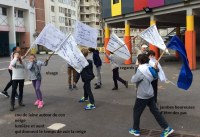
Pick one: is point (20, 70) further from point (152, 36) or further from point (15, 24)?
point (15, 24)

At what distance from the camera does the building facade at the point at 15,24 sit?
49341 millimetres

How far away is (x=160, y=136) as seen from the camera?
6434 millimetres

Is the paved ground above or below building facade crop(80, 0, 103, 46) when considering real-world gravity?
below

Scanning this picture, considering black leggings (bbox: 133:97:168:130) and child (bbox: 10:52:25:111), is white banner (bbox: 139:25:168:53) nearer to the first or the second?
black leggings (bbox: 133:97:168:130)

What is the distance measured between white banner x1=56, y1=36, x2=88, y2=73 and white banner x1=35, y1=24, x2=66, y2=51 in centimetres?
62

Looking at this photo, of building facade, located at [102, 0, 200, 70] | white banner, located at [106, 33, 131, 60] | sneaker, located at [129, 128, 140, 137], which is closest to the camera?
sneaker, located at [129, 128, 140, 137]

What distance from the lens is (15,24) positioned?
51781mm

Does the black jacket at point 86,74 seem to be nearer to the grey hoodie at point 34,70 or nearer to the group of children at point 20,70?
the group of children at point 20,70

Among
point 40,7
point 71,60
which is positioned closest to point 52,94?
point 71,60

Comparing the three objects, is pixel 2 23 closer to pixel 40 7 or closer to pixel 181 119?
pixel 40 7

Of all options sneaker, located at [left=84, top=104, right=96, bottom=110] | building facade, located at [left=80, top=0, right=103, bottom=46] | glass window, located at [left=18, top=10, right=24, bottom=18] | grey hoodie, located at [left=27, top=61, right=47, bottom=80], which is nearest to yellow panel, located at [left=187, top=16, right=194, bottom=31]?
sneaker, located at [left=84, top=104, right=96, bottom=110]

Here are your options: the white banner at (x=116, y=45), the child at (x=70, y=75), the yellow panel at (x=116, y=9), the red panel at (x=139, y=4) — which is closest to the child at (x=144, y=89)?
the white banner at (x=116, y=45)

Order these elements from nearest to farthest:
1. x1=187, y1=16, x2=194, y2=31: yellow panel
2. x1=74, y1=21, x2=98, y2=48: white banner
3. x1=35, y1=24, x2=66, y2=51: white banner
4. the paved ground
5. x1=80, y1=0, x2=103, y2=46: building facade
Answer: the paved ground, x1=35, y1=24, x2=66, y2=51: white banner, x1=74, y1=21, x2=98, y2=48: white banner, x1=187, y1=16, x2=194, y2=31: yellow panel, x1=80, y1=0, x2=103, y2=46: building facade

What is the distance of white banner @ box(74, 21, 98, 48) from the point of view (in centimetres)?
981
